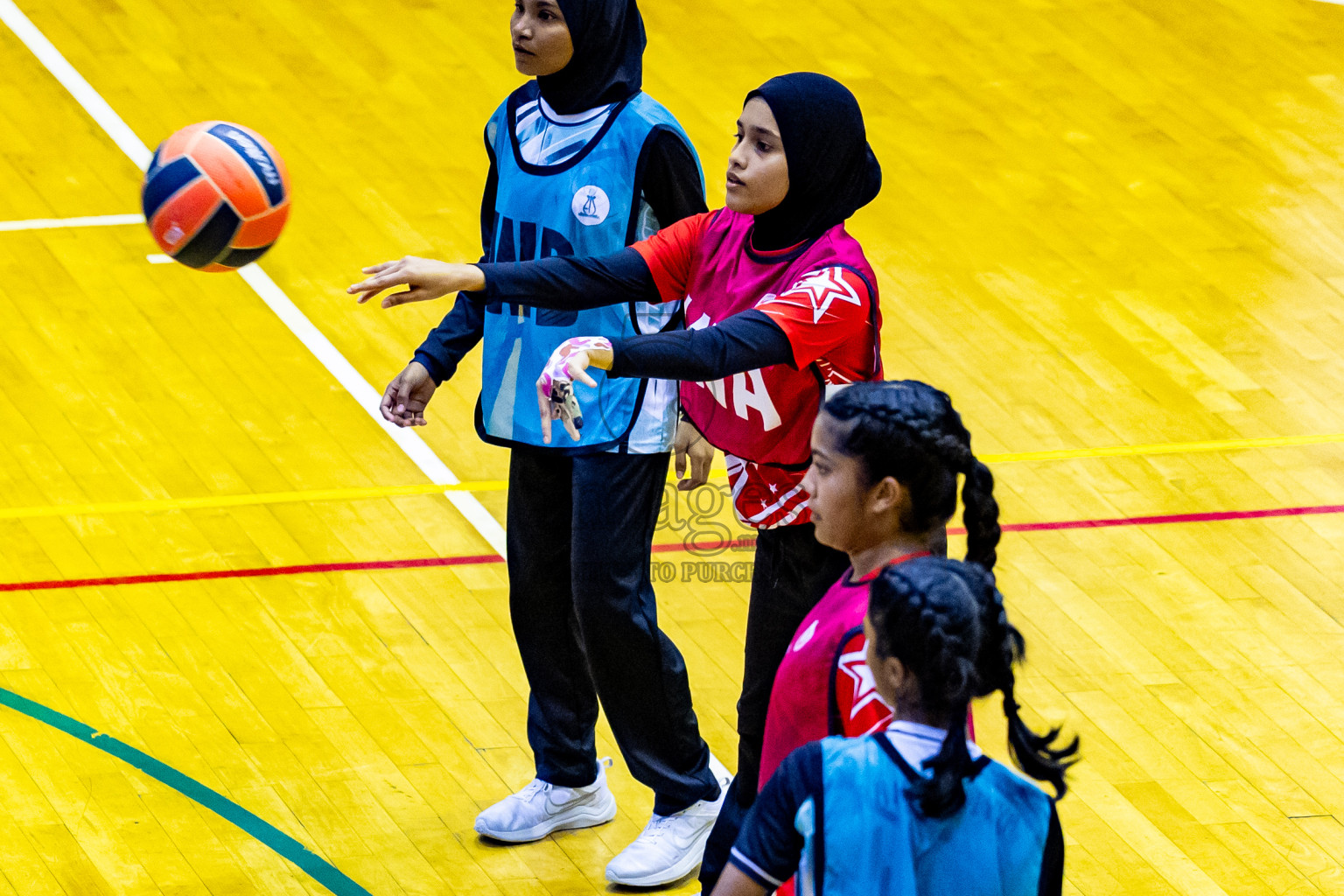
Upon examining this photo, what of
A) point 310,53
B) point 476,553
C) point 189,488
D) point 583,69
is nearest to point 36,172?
point 310,53

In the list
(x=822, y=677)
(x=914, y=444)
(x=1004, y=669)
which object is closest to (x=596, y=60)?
(x=914, y=444)

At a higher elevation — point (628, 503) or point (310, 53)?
point (628, 503)

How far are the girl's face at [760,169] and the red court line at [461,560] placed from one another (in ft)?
8.94

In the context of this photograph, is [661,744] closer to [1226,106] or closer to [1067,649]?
[1067,649]

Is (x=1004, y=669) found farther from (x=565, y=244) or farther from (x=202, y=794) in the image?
(x=202, y=794)

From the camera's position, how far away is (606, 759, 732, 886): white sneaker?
4.79 metres

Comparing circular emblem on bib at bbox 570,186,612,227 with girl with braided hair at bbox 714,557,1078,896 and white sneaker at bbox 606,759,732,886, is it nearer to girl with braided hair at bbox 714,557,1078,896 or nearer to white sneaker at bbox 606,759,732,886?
white sneaker at bbox 606,759,732,886

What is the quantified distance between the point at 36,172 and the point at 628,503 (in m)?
5.21

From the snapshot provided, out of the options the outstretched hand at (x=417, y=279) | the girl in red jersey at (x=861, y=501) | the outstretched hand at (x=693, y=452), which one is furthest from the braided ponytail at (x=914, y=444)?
the outstretched hand at (x=693, y=452)

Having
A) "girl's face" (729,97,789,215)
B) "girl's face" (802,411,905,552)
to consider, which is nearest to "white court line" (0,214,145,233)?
"girl's face" (729,97,789,215)

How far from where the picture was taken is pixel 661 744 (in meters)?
4.86

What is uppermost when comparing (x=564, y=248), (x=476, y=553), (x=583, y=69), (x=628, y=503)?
(x=583, y=69)

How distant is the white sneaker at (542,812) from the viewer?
5.00 meters

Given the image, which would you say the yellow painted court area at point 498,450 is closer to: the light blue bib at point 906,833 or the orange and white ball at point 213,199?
the orange and white ball at point 213,199
